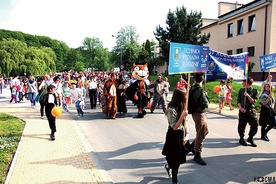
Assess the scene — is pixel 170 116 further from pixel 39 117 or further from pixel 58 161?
pixel 39 117

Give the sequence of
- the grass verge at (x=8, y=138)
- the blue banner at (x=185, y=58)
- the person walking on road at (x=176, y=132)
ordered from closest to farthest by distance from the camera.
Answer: the person walking on road at (x=176, y=132)
the blue banner at (x=185, y=58)
the grass verge at (x=8, y=138)

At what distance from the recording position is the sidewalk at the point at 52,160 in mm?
4363

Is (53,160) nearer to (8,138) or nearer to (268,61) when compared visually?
(8,138)

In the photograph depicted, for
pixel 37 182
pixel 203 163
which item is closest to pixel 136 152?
pixel 203 163

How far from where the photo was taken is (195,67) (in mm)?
5020

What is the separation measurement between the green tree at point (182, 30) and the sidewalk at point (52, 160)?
778 inches

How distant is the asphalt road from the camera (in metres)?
4.51

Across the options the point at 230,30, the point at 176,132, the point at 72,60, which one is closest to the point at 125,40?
the point at 72,60

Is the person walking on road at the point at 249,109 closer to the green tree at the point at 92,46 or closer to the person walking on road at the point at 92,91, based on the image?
the person walking on road at the point at 92,91

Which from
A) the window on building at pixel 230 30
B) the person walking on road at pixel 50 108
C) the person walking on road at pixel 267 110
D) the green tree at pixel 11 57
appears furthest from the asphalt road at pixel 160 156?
the green tree at pixel 11 57

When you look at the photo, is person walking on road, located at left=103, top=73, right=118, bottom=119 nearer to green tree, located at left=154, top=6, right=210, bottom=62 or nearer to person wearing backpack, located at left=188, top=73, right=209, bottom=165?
person wearing backpack, located at left=188, top=73, right=209, bottom=165

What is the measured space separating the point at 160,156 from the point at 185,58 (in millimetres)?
2434

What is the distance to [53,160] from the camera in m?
5.29

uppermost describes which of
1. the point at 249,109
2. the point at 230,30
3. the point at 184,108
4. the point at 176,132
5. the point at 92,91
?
the point at 230,30
